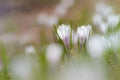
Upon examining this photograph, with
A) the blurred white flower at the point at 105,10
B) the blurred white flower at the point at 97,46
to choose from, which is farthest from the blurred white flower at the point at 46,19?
the blurred white flower at the point at 97,46

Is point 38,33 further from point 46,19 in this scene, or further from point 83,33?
point 83,33

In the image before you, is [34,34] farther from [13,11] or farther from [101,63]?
[101,63]

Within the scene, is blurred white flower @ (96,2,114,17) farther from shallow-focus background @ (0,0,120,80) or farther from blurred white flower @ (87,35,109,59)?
blurred white flower @ (87,35,109,59)

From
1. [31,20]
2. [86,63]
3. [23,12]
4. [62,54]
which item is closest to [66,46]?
[62,54]

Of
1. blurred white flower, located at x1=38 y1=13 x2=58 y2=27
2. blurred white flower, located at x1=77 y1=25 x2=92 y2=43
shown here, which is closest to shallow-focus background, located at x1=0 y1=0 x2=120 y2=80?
blurred white flower, located at x1=38 y1=13 x2=58 y2=27

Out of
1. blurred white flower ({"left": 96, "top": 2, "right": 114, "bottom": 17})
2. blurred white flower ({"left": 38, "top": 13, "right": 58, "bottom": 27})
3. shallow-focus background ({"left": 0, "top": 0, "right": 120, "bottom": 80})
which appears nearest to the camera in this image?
shallow-focus background ({"left": 0, "top": 0, "right": 120, "bottom": 80})

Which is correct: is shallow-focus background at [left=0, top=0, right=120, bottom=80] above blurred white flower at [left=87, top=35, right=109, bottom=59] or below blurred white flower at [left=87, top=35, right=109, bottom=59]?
below

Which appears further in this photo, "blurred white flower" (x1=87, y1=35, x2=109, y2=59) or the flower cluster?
the flower cluster

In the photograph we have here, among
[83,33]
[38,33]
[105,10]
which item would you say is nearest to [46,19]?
[38,33]

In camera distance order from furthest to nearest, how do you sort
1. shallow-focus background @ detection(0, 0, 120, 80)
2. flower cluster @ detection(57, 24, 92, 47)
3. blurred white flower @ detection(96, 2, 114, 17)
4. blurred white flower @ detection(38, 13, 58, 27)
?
blurred white flower @ detection(38, 13, 58, 27), blurred white flower @ detection(96, 2, 114, 17), flower cluster @ detection(57, 24, 92, 47), shallow-focus background @ detection(0, 0, 120, 80)
